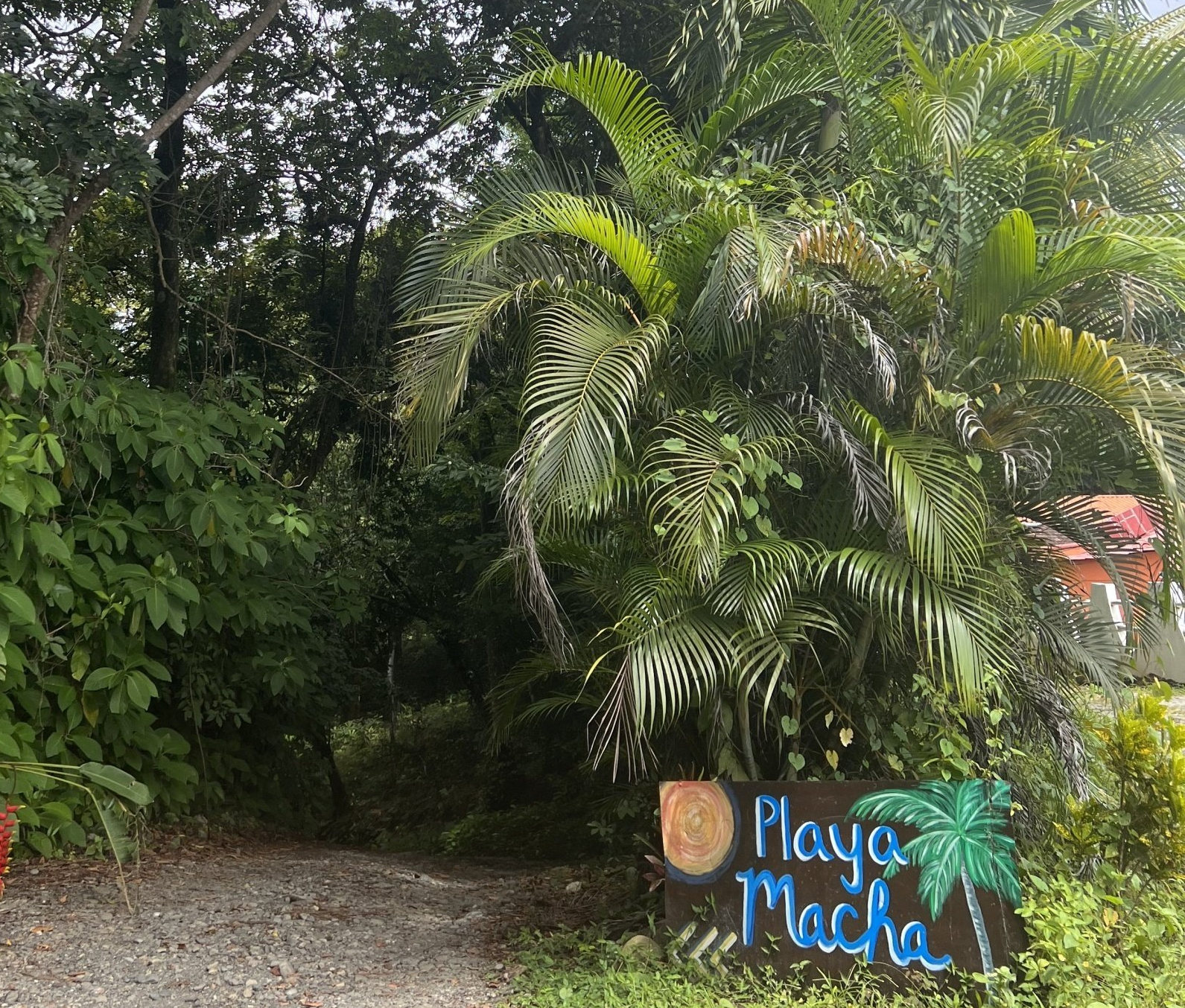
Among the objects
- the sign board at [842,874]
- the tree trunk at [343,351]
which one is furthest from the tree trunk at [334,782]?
the sign board at [842,874]

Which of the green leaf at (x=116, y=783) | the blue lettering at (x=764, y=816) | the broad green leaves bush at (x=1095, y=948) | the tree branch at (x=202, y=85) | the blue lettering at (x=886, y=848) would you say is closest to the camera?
the green leaf at (x=116, y=783)

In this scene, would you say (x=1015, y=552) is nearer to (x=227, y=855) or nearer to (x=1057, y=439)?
(x=1057, y=439)

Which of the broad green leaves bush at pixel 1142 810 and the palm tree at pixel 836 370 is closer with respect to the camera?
the palm tree at pixel 836 370

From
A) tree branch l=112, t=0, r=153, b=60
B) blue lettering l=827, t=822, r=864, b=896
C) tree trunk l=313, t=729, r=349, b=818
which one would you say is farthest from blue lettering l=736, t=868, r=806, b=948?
tree trunk l=313, t=729, r=349, b=818

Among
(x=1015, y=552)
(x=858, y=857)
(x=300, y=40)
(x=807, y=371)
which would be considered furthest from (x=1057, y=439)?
(x=300, y=40)

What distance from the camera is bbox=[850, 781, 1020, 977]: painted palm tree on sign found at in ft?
11.9

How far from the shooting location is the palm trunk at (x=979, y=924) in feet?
11.6

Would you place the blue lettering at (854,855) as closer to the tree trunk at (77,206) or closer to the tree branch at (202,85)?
the tree trunk at (77,206)

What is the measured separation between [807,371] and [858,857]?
202 cm

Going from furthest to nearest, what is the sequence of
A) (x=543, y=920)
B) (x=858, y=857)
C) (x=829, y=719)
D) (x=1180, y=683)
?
(x=1180, y=683)
(x=543, y=920)
(x=829, y=719)
(x=858, y=857)

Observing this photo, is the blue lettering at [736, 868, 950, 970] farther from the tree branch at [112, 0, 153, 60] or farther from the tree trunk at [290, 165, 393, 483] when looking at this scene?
the tree trunk at [290, 165, 393, 483]

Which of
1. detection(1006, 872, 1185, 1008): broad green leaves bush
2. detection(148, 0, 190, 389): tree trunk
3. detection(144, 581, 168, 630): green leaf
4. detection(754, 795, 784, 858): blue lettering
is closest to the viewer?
detection(1006, 872, 1185, 1008): broad green leaves bush

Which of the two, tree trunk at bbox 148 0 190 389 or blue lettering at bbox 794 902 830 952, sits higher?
tree trunk at bbox 148 0 190 389

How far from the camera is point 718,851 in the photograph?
3.86 metres
